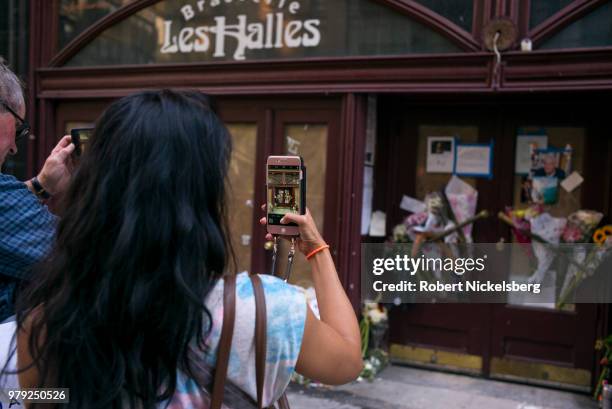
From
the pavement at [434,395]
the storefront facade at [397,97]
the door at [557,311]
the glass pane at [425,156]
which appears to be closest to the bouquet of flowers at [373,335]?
the pavement at [434,395]

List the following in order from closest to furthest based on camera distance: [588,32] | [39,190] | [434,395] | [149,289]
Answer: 1. [149,289]
2. [39,190]
3. [588,32]
4. [434,395]

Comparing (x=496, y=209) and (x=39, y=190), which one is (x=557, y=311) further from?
(x=39, y=190)

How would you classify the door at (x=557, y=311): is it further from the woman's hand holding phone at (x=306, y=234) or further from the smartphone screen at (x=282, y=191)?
the woman's hand holding phone at (x=306, y=234)

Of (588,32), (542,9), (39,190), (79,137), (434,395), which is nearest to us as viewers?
(79,137)

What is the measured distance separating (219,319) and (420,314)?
4088mm

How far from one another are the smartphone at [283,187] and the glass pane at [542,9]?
3024 millimetres

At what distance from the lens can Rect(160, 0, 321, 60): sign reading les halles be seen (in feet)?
16.0

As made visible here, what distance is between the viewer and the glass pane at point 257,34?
4.55 m

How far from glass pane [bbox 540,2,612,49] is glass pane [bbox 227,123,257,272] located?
256cm

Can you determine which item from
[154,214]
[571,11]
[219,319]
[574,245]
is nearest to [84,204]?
[154,214]

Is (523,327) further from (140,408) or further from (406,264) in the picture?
(140,408)

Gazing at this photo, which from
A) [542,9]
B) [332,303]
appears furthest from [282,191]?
[542,9]

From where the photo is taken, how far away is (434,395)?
4.52 meters

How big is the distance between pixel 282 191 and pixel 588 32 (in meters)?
3.15
